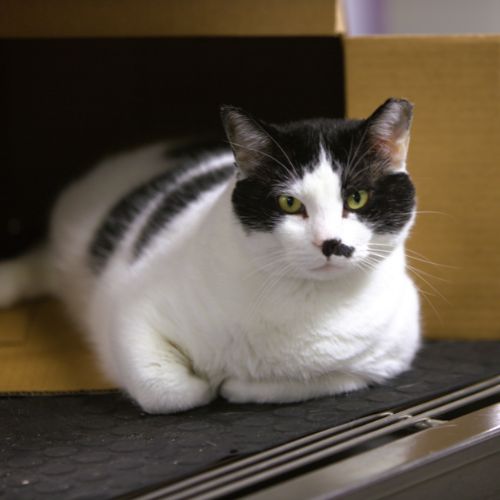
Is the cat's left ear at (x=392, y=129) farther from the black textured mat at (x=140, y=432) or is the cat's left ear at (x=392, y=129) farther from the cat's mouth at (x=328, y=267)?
the black textured mat at (x=140, y=432)

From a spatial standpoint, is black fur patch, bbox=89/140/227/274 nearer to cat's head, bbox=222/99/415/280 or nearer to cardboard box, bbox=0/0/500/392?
cardboard box, bbox=0/0/500/392

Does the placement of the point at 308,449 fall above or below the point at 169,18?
below

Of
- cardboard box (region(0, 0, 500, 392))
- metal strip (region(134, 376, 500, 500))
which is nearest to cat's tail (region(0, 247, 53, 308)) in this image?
cardboard box (region(0, 0, 500, 392))

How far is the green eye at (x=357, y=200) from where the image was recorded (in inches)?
47.3

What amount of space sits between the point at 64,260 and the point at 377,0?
1.25 m

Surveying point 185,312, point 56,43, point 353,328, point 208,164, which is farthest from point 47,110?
point 353,328

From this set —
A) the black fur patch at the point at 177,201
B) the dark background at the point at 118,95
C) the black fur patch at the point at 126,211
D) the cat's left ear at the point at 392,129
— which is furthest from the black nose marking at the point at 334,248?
the dark background at the point at 118,95

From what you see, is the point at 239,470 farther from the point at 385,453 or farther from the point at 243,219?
the point at 243,219

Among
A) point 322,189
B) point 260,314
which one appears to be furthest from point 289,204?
point 260,314

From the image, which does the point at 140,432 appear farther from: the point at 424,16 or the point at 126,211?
the point at 424,16

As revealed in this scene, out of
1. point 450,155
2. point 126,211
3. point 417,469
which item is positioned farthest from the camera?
point 126,211

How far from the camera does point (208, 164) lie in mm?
1722

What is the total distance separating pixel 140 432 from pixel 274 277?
12.6 inches

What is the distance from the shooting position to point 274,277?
1269 mm
